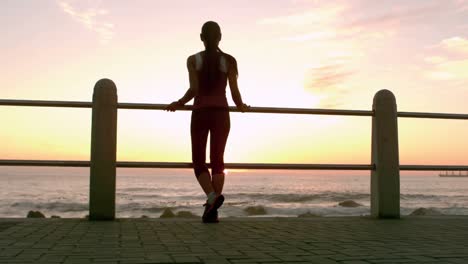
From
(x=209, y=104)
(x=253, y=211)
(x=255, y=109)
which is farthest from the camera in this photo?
(x=253, y=211)

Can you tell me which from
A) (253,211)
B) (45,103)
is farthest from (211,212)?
(253,211)

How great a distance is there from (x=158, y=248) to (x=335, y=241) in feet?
4.45

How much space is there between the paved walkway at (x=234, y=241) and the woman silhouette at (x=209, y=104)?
53cm

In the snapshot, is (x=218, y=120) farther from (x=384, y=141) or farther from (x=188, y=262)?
(x=188, y=262)

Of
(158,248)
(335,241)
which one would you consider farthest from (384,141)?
(158,248)

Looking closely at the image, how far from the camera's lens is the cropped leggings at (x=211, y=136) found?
547cm

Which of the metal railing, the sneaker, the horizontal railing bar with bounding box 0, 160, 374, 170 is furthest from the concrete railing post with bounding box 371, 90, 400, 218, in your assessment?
the sneaker

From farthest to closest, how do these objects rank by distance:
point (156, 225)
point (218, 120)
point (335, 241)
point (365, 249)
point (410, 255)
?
point (218, 120), point (156, 225), point (335, 241), point (365, 249), point (410, 255)

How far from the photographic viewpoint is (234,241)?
13.2ft

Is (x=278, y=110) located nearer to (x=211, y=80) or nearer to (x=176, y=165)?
(x=211, y=80)

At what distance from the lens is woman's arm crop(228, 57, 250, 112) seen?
5.61 meters

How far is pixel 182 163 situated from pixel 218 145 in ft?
1.45

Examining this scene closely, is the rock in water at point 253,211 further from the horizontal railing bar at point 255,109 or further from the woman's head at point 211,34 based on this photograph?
the woman's head at point 211,34

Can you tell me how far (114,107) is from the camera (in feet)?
18.6
